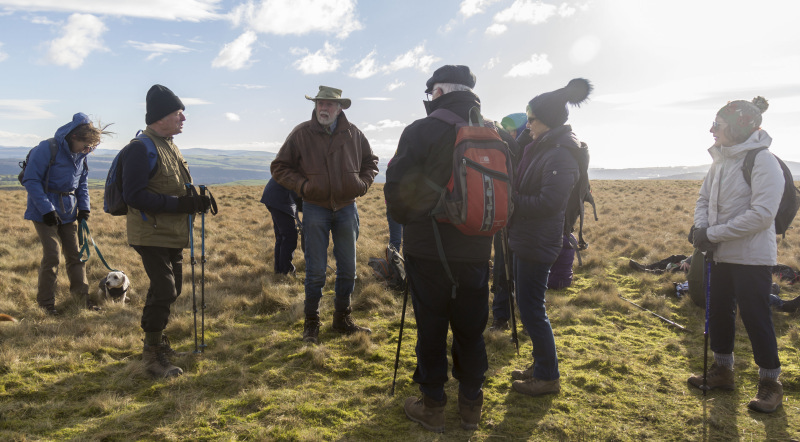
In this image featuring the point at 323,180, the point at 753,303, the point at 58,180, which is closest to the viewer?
the point at 753,303

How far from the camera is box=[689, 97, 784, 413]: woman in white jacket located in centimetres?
337

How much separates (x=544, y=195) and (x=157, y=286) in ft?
11.4

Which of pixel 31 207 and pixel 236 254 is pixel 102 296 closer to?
pixel 31 207

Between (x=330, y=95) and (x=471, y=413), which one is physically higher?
(x=330, y=95)

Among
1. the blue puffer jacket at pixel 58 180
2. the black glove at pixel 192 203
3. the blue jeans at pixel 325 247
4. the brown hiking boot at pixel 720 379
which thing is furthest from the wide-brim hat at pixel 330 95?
the brown hiking boot at pixel 720 379

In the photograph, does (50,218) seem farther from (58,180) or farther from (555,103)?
(555,103)

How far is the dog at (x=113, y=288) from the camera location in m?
5.98

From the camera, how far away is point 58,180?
536 centimetres

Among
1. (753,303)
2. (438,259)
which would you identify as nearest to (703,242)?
(753,303)

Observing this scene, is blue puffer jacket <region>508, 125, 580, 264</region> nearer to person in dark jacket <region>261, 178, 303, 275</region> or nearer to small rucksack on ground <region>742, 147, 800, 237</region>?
small rucksack on ground <region>742, 147, 800, 237</region>

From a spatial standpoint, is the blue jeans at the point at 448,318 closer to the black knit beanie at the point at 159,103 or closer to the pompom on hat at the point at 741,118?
the pompom on hat at the point at 741,118

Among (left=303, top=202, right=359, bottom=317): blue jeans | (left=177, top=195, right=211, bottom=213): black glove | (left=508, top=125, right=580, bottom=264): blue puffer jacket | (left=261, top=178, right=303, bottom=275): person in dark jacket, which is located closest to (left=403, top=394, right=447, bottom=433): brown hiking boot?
(left=508, top=125, right=580, bottom=264): blue puffer jacket

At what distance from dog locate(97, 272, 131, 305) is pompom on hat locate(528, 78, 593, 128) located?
5786 mm

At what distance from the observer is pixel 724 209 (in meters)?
3.67
